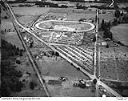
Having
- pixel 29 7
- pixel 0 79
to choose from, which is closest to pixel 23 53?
pixel 0 79

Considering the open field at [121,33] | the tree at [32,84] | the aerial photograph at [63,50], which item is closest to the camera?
the tree at [32,84]

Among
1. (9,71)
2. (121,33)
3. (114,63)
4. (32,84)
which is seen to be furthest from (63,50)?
(121,33)

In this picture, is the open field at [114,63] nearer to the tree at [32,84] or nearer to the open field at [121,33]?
the open field at [121,33]

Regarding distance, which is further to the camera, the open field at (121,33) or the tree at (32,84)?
the open field at (121,33)

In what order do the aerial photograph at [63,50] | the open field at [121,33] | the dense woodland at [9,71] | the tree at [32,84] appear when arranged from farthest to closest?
1. the open field at [121,33]
2. the aerial photograph at [63,50]
3. the tree at [32,84]
4. the dense woodland at [9,71]

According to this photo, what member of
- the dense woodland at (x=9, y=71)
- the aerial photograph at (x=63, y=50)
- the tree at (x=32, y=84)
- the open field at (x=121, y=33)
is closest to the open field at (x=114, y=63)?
the aerial photograph at (x=63, y=50)

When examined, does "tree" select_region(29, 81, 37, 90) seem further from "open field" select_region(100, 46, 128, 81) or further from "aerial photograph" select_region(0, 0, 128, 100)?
"open field" select_region(100, 46, 128, 81)

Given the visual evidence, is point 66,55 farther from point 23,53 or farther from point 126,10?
point 126,10

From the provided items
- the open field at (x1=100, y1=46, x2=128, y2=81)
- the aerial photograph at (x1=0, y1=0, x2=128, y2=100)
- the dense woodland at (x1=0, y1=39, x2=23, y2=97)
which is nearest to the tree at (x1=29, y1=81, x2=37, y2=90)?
the aerial photograph at (x1=0, y1=0, x2=128, y2=100)
